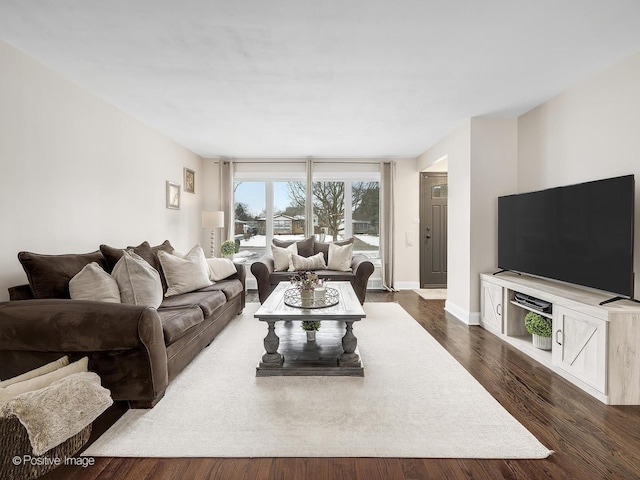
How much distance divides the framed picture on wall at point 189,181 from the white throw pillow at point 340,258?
8.66 feet

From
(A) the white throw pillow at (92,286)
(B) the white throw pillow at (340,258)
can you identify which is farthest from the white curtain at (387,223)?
(A) the white throw pillow at (92,286)

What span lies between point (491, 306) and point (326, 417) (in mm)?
2605

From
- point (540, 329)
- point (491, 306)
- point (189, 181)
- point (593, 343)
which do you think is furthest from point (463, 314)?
point (189, 181)

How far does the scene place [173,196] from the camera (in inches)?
199

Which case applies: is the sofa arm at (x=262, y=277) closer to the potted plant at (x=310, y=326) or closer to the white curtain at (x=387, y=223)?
the potted plant at (x=310, y=326)

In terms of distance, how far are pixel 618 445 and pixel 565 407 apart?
382 millimetres

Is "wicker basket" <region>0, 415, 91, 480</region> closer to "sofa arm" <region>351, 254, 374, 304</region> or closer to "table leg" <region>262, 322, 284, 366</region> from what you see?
"table leg" <region>262, 322, 284, 366</region>

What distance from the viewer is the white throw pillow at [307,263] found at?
5.33m

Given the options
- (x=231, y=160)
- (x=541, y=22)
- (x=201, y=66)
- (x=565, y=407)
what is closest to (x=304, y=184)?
(x=231, y=160)

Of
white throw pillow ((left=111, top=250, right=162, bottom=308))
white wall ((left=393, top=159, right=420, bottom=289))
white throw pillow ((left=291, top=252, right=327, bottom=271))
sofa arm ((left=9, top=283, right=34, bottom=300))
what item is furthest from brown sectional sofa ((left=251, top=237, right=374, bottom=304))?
sofa arm ((left=9, top=283, right=34, bottom=300))

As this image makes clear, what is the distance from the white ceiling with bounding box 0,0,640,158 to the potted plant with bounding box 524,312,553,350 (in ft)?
7.17

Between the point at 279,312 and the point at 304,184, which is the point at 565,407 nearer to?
the point at 279,312

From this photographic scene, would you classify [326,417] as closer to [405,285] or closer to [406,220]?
[405,285]

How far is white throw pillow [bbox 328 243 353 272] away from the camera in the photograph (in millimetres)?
5336
